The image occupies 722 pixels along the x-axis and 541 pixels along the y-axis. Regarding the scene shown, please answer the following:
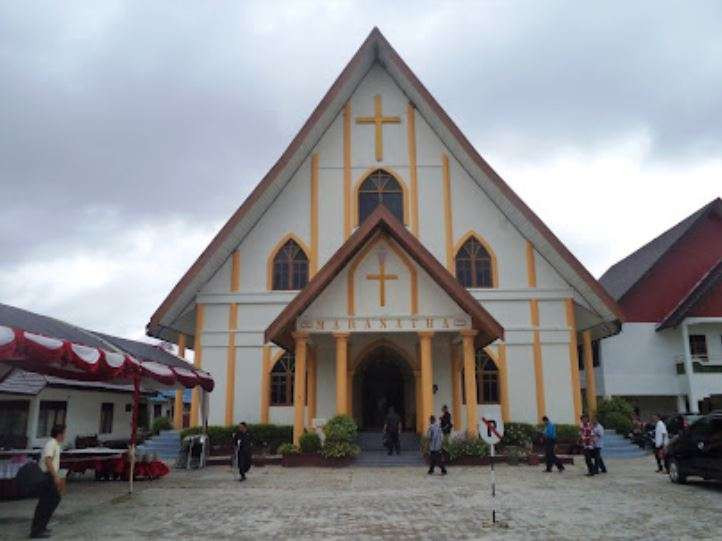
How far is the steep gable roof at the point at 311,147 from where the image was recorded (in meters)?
19.0

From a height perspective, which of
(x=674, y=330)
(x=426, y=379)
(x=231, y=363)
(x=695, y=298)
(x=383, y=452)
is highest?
(x=695, y=298)

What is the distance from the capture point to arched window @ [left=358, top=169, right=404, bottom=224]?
2058 cm

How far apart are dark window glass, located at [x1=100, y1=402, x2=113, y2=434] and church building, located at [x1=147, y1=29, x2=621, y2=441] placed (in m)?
11.3

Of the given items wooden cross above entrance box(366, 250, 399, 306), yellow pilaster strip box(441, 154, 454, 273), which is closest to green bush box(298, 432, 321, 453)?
wooden cross above entrance box(366, 250, 399, 306)

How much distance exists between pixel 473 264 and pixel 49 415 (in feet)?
61.5

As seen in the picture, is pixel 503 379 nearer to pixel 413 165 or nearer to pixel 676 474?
pixel 676 474

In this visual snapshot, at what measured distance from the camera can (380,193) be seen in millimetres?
20672

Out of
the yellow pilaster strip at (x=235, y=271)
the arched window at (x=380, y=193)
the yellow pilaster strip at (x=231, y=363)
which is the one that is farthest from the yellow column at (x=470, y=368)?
the yellow pilaster strip at (x=235, y=271)

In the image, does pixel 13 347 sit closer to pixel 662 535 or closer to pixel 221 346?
pixel 662 535

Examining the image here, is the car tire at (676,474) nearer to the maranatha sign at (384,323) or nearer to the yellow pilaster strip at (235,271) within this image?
the maranatha sign at (384,323)

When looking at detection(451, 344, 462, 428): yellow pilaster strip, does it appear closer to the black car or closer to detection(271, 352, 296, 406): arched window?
detection(271, 352, 296, 406): arched window

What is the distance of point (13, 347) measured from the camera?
27.6 ft

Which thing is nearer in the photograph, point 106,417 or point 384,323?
point 384,323

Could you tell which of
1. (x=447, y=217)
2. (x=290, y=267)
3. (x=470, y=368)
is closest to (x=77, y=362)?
(x=470, y=368)
